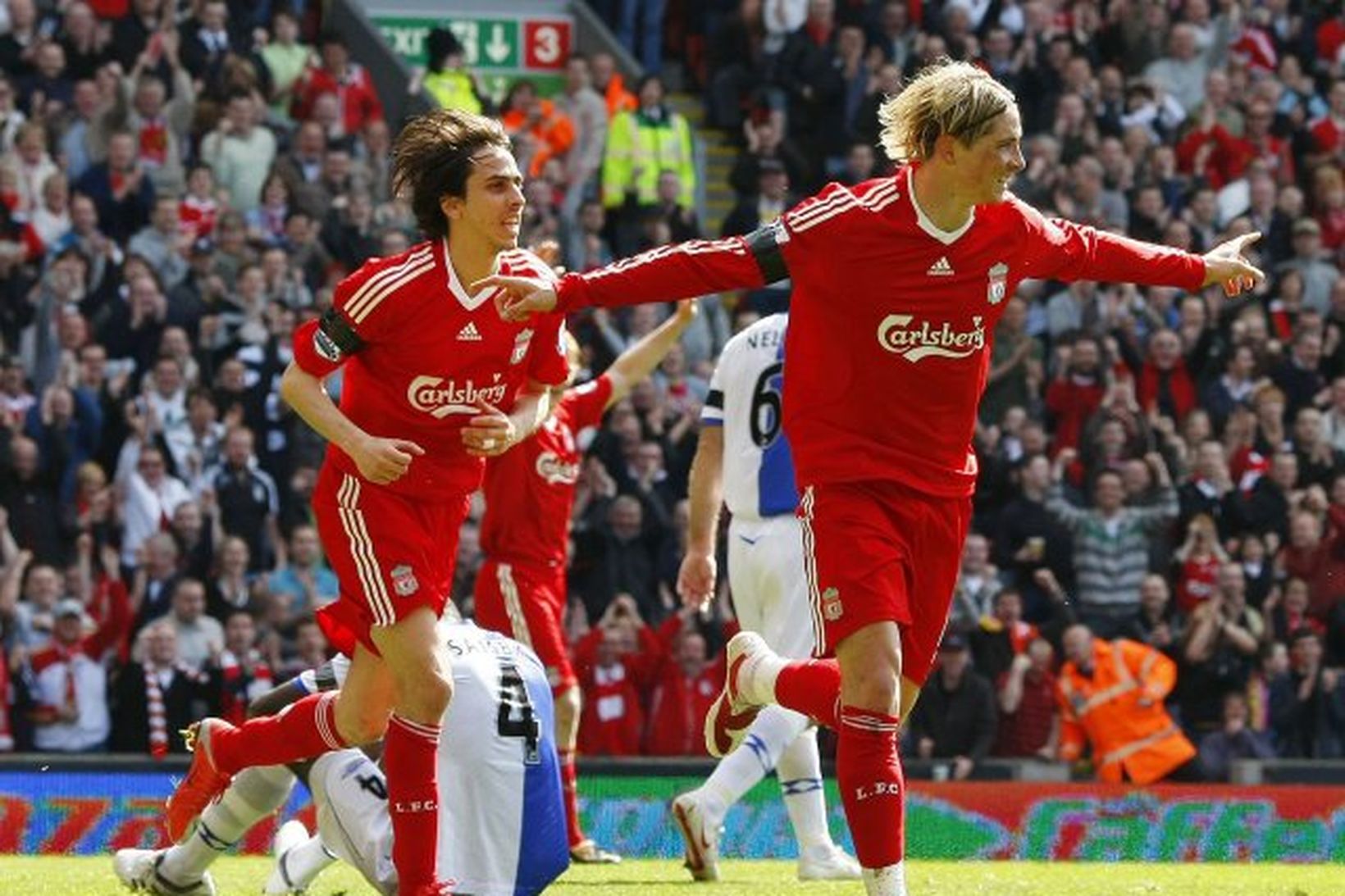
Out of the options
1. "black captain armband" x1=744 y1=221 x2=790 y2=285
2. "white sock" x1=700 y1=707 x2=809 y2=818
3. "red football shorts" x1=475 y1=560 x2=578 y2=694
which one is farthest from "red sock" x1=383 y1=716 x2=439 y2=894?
"red football shorts" x1=475 y1=560 x2=578 y2=694

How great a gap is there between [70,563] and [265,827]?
442 cm

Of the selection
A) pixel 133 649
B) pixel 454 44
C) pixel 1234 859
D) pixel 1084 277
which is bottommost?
pixel 1234 859

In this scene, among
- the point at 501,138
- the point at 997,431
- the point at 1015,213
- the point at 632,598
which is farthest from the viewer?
the point at 997,431

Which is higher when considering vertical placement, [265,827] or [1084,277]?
[1084,277]

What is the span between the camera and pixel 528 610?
13.9m

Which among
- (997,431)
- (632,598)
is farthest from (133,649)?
(997,431)

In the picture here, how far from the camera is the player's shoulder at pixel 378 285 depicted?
9.67m

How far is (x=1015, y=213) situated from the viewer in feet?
30.6

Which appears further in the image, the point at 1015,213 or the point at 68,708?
the point at 68,708

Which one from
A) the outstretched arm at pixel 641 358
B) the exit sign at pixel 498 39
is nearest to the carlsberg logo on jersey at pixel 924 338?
the outstretched arm at pixel 641 358

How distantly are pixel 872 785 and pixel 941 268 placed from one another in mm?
1569

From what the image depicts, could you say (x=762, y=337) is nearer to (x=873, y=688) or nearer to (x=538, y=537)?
(x=538, y=537)

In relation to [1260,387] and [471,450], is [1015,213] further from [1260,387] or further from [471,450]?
[1260,387]

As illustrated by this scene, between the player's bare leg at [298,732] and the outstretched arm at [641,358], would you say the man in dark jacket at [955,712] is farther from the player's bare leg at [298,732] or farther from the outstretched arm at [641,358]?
the player's bare leg at [298,732]
